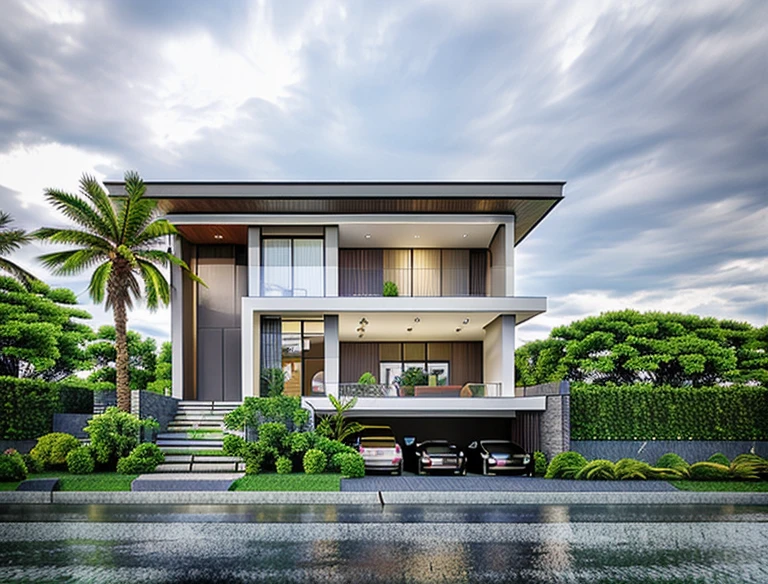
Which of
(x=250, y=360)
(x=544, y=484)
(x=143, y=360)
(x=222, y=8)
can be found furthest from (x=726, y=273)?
(x=143, y=360)

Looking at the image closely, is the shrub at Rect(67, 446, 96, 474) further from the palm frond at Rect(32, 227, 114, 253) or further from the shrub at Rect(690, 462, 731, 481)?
the shrub at Rect(690, 462, 731, 481)

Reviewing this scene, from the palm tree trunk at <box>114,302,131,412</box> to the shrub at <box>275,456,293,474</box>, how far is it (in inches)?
207

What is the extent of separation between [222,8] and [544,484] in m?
18.2

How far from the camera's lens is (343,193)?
23953 mm

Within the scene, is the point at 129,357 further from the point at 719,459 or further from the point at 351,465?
the point at 719,459

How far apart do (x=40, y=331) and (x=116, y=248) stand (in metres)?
11.0

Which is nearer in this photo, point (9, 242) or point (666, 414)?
point (666, 414)

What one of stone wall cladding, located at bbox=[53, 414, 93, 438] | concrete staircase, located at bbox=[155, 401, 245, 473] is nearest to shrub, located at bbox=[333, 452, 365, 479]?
concrete staircase, located at bbox=[155, 401, 245, 473]

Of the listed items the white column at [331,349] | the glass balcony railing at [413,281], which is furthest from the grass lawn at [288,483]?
the glass balcony railing at [413,281]

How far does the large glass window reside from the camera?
978 inches

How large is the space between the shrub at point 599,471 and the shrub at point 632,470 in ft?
0.44

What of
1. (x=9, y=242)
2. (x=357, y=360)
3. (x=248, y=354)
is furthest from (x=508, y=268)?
(x=9, y=242)

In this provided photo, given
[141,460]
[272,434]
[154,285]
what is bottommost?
Answer: [141,460]

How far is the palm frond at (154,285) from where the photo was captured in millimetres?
21656
